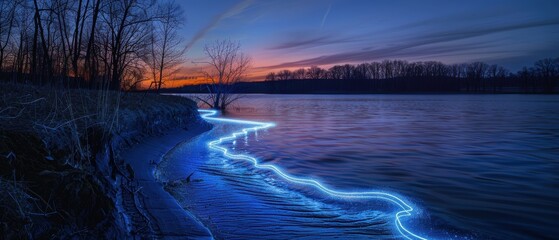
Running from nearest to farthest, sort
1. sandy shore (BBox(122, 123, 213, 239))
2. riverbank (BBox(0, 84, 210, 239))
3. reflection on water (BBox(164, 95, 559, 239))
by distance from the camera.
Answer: riverbank (BBox(0, 84, 210, 239)) → sandy shore (BBox(122, 123, 213, 239)) → reflection on water (BBox(164, 95, 559, 239))

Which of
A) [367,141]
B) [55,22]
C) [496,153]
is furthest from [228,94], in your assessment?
[496,153]

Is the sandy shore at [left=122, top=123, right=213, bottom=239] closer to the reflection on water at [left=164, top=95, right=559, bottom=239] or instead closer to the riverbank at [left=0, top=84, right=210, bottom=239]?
the riverbank at [left=0, top=84, right=210, bottom=239]

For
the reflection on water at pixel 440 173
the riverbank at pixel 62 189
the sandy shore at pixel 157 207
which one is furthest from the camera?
the reflection on water at pixel 440 173

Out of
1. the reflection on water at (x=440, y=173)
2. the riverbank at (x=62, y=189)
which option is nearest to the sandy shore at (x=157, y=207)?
the riverbank at (x=62, y=189)

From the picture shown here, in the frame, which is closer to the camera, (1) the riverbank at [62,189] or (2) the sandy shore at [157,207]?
(1) the riverbank at [62,189]

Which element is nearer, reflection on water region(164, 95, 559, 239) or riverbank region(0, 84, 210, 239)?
riverbank region(0, 84, 210, 239)

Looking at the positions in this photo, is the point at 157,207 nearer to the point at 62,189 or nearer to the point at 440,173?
the point at 62,189

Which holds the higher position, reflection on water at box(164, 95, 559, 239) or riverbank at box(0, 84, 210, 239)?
riverbank at box(0, 84, 210, 239)

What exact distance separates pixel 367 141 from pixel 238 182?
8290mm

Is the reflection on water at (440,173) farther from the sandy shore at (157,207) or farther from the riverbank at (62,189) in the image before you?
the riverbank at (62,189)

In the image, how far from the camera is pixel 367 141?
14.6 meters

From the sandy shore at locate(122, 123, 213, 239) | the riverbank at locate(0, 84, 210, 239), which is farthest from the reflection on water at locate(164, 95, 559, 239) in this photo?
the riverbank at locate(0, 84, 210, 239)

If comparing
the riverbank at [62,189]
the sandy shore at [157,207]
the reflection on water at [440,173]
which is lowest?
the reflection on water at [440,173]

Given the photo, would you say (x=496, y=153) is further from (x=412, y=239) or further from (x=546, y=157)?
(x=412, y=239)
